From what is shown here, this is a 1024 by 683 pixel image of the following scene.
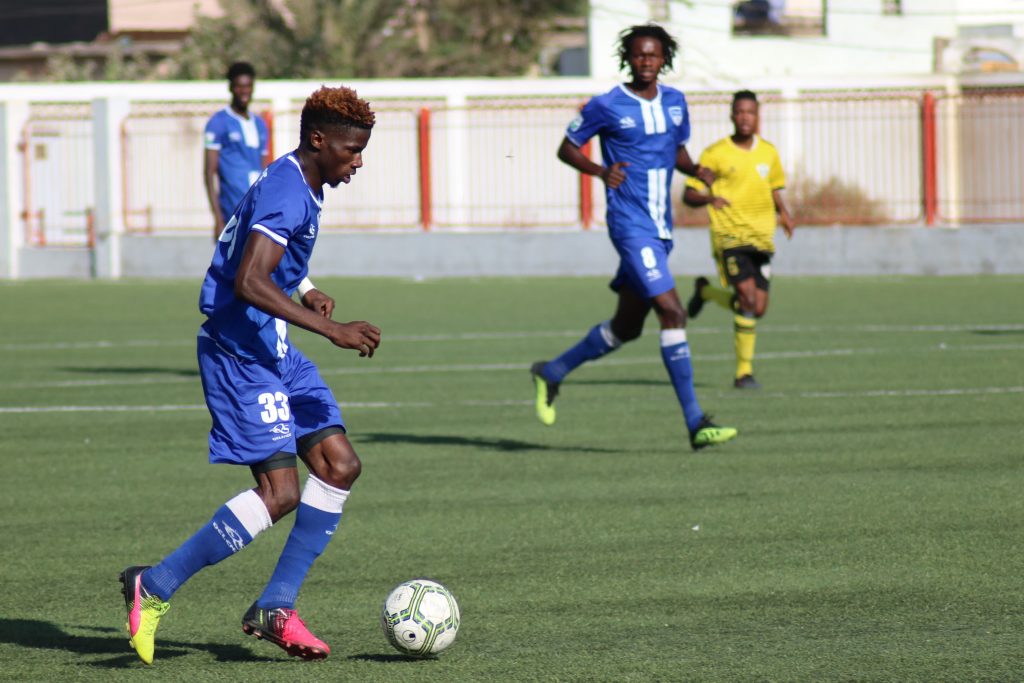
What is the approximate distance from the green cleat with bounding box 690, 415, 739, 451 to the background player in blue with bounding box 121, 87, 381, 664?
411 cm

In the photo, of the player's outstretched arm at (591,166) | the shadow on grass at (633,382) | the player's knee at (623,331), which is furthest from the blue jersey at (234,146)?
the player's knee at (623,331)

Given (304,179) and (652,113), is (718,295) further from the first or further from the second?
(304,179)

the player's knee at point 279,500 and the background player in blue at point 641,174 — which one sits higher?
the background player in blue at point 641,174

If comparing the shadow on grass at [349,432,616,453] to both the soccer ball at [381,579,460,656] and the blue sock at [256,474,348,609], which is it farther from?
the soccer ball at [381,579,460,656]

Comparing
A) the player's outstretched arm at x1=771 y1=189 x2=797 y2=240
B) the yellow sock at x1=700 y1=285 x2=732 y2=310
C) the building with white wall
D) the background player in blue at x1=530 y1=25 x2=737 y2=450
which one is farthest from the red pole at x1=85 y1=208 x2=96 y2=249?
the background player in blue at x1=530 y1=25 x2=737 y2=450

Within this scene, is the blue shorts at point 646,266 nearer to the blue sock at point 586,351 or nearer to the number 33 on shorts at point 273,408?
the blue sock at point 586,351

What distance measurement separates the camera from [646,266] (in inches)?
400

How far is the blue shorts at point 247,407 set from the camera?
5.52 metres

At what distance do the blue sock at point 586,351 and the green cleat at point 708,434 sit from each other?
1.19 metres

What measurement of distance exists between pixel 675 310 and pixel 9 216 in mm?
23130

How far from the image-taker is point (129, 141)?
104 feet

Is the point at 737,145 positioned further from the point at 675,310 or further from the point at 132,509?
the point at 132,509

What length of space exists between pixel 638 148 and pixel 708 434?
1890 mm

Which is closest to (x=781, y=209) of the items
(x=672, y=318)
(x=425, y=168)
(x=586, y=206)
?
(x=672, y=318)
